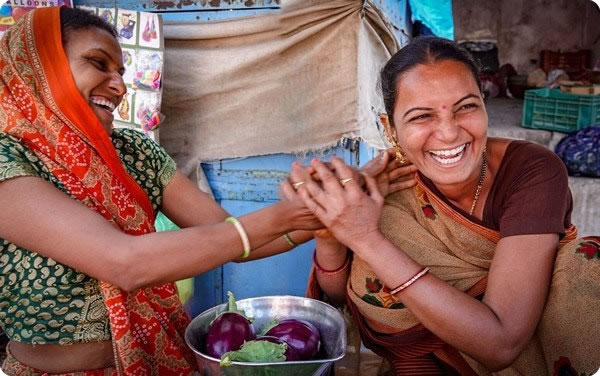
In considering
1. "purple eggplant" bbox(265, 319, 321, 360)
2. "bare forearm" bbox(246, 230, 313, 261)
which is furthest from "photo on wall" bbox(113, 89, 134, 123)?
"purple eggplant" bbox(265, 319, 321, 360)

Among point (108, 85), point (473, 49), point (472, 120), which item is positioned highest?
point (108, 85)

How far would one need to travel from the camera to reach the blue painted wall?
3285 millimetres

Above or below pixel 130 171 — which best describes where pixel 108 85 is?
above

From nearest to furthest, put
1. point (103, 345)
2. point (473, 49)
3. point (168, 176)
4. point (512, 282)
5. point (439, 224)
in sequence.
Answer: point (512, 282)
point (103, 345)
point (439, 224)
point (168, 176)
point (473, 49)

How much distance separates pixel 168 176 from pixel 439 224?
1.06 meters

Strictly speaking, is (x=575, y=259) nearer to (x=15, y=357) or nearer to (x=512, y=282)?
(x=512, y=282)

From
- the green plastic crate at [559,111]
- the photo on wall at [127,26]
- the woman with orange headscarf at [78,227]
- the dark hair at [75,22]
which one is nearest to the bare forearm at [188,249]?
the woman with orange headscarf at [78,227]

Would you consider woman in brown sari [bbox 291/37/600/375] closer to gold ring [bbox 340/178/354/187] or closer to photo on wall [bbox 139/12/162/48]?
gold ring [bbox 340/178/354/187]

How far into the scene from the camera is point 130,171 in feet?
6.74

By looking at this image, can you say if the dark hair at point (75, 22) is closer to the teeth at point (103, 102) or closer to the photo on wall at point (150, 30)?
the teeth at point (103, 102)

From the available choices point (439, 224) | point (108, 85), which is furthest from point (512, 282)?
point (108, 85)

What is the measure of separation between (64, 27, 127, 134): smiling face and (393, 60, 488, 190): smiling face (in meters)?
0.99

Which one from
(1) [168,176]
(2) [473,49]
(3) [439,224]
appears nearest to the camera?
(3) [439,224]

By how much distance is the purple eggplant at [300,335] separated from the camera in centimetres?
161
